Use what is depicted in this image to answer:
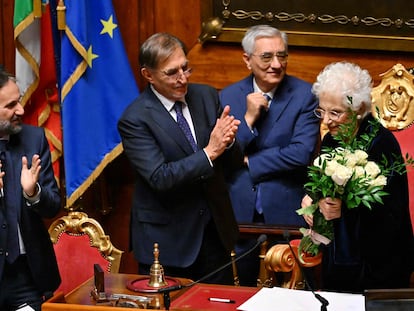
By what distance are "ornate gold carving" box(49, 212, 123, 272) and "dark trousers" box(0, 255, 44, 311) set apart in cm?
42

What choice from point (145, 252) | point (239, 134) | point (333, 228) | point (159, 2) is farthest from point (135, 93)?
point (333, 228)

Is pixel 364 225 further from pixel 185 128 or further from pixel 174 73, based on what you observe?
pixel 174 73

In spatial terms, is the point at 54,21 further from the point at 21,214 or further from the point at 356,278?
the point at 356,278

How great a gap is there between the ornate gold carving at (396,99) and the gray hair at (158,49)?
107 cm

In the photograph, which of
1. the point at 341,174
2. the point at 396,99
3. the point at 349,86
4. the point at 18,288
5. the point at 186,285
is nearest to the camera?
the point at 341,174

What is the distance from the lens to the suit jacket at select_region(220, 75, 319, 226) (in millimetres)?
4715

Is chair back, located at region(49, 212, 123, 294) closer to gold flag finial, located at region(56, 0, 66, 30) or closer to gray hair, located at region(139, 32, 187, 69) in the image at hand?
gray hair, located at region(139, 32, 187, 69)

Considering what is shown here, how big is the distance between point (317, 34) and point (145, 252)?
5.94 ft

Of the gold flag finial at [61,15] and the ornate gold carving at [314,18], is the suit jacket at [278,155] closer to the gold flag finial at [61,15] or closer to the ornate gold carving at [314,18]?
the ornate gold carving at [314,18]

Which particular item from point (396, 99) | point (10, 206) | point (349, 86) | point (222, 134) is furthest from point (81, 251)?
point (396, 99)

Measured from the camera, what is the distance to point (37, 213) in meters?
4.15

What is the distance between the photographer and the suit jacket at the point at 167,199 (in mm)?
4336

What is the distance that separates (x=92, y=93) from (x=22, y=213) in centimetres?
159

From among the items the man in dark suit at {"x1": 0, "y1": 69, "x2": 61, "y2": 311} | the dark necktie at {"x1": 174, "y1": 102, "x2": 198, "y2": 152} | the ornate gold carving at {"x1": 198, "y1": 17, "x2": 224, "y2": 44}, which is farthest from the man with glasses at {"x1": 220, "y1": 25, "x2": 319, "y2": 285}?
the man in dark suit at {"x1": 0, "y1": 69, "x2": 61, "y2": 311}
